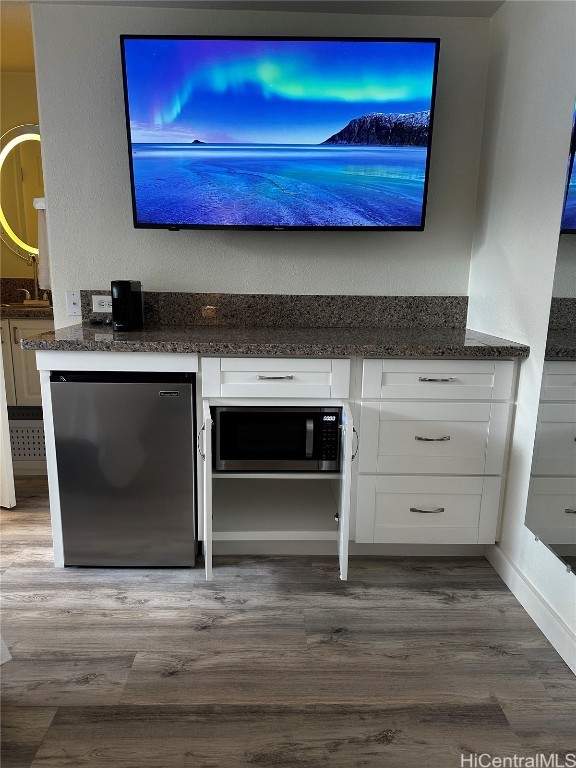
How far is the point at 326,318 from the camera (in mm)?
2586

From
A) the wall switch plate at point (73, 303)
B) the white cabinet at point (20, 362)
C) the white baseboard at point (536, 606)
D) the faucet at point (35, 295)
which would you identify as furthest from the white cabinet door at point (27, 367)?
the white baseboard at point (536, 606)

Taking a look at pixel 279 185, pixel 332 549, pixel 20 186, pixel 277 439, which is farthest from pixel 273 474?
pixel 20 186

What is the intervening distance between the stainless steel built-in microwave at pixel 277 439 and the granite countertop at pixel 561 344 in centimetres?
A: 79

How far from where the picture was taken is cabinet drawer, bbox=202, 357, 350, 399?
6.82 ft

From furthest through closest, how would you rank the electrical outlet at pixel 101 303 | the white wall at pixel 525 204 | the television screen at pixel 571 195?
the electrical outlet at pixel 101 303
the white wall at pixel 525 204
the television screen at pixel 571 195

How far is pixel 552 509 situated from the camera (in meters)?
1.87

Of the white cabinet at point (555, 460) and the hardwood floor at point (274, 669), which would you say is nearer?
the hardwood floor at point (274, 669)

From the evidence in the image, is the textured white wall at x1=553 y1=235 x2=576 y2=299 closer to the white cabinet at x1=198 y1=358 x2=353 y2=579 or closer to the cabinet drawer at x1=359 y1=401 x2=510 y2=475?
the cabinet drawer at x1=359 y1=401 x2=510 y2=475

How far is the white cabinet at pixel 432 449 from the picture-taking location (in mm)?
2115

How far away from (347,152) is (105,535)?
74.3 inches

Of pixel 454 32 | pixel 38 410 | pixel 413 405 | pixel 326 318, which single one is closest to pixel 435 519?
pixel 413 405

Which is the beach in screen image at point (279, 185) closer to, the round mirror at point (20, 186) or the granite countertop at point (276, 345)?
the granite countertop at point (276, 345)

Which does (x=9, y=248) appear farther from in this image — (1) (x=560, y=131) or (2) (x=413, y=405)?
(1) (x=560, y=131)

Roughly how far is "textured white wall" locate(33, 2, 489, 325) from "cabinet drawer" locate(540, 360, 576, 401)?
0.82 m
